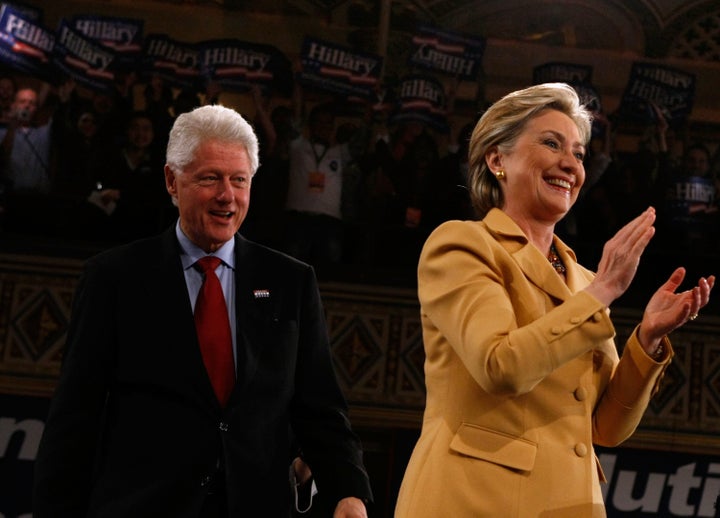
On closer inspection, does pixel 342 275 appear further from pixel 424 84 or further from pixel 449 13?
pixel 449 13

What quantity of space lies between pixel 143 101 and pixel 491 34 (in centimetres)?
265

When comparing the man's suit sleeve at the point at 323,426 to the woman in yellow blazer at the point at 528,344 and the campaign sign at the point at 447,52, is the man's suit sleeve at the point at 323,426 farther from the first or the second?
the campaign sign at the point at 447,52

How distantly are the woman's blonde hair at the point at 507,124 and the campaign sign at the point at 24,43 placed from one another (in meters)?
6.20

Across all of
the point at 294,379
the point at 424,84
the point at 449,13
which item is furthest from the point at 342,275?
the point at 294,379

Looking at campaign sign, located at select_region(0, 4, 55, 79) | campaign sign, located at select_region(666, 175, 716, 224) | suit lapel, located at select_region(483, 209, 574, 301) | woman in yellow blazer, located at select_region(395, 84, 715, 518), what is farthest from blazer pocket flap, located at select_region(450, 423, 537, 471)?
campaign sign, located at select_region(0, 4, 55, 79)

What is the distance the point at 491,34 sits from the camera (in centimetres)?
878

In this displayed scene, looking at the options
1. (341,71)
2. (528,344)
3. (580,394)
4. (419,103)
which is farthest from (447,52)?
(528,344)

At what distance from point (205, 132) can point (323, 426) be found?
0.65m

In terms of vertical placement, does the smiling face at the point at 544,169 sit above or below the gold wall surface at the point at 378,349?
above

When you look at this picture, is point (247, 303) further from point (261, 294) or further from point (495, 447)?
point (495, 447)

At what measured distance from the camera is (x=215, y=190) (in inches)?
94.8

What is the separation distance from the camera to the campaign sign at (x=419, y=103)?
26.7 feet

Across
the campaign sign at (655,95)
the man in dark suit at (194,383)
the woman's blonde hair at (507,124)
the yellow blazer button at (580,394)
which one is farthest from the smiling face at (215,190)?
the campaign sign at (655,95)

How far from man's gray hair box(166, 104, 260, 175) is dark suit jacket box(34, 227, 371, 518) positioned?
0.57 feet
